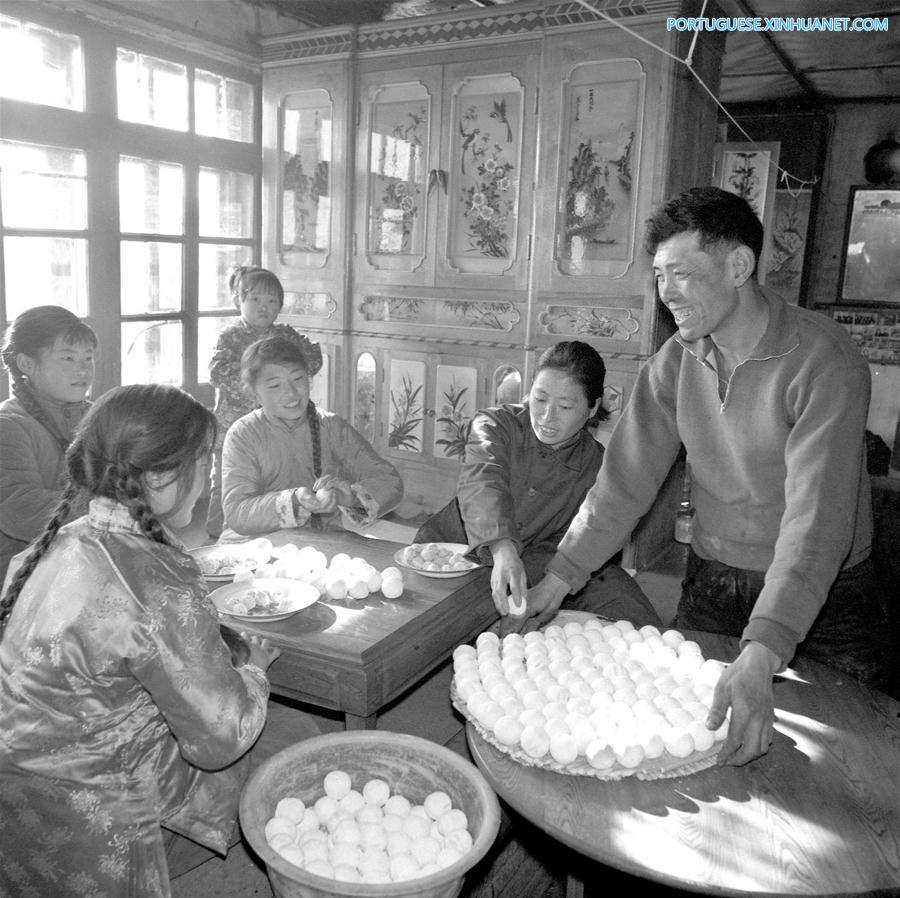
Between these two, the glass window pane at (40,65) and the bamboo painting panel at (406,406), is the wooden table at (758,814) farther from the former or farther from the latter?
the glass window pane at (40,65)

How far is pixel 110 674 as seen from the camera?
1.40 meters

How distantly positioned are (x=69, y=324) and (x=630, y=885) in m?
2.35

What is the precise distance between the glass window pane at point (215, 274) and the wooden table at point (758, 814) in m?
4.35

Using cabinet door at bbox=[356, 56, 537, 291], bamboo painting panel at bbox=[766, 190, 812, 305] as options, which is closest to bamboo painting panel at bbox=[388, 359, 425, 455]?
cabinet door at bbox=[356, 56, 537, 291]

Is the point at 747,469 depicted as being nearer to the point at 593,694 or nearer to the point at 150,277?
the point at 593,694

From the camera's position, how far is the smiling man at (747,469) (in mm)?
1567

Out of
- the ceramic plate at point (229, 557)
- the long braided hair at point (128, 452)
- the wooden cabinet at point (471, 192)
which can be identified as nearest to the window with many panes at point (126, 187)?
the wooden cabinet at point (471, 192)

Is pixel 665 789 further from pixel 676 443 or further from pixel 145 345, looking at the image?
pixel 145 345

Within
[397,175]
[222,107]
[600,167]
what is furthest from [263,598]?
[222,107]

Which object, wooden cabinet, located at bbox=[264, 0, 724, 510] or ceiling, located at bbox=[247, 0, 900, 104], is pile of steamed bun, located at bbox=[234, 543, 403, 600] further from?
ceiling, located at bbox=[247, 0, 900, 104]

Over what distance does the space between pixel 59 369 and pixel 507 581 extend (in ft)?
5.31

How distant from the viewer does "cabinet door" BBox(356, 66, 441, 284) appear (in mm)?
5062

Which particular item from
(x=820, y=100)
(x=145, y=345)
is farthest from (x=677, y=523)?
(x=820, y=100)

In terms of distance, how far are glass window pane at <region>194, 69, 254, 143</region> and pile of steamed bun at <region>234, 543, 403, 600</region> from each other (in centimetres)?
371
